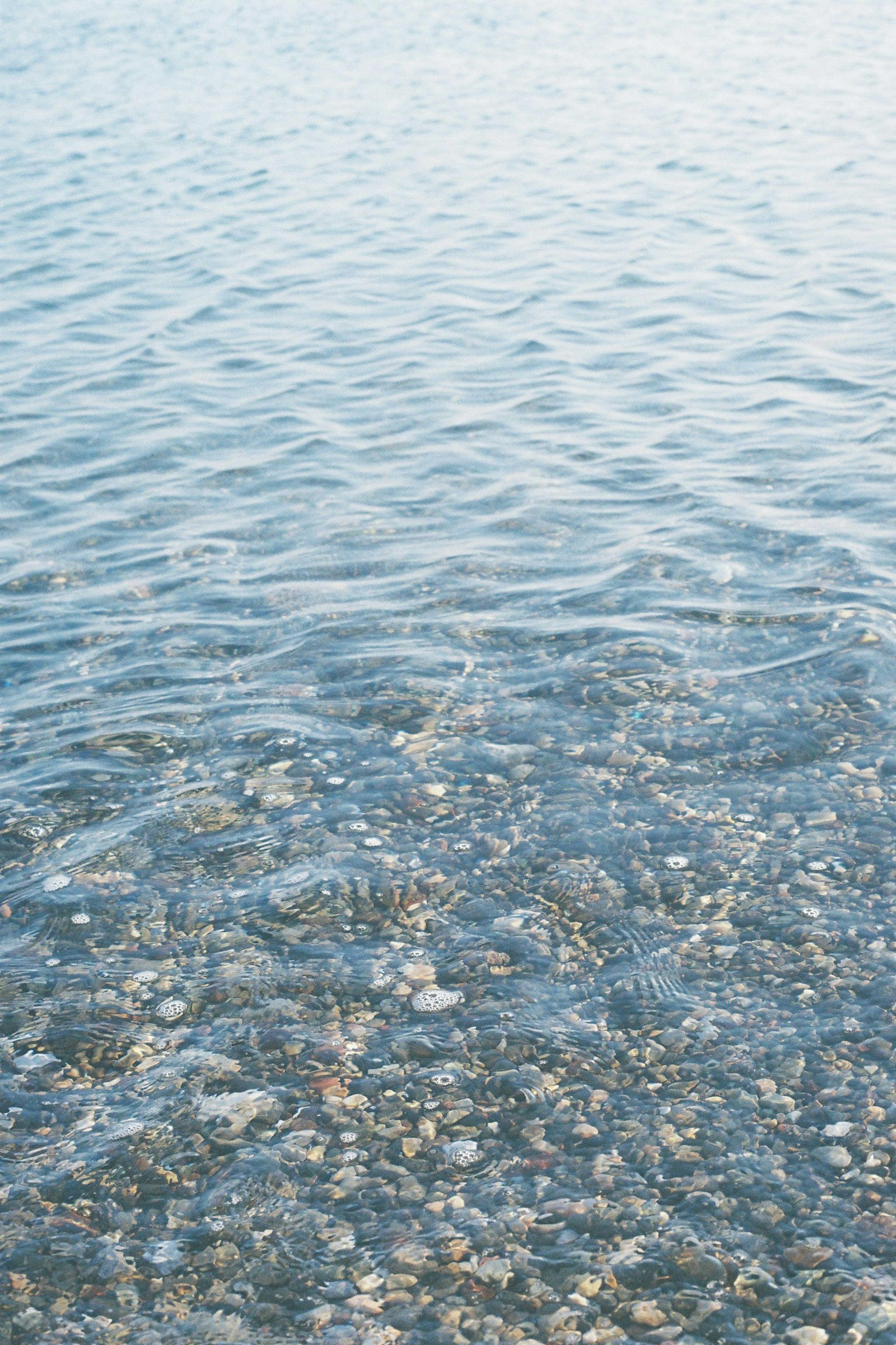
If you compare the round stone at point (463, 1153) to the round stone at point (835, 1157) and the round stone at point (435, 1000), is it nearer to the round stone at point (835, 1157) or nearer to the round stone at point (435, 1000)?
the round stone at point (435, 1000)

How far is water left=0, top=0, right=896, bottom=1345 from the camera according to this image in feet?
16.9

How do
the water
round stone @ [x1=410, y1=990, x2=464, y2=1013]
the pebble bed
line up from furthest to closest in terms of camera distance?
round stone @ [x1=410, y1=990, x2=464, y2=1013] < the water < the pebble bed

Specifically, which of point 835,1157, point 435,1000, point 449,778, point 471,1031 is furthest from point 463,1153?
point 449,778

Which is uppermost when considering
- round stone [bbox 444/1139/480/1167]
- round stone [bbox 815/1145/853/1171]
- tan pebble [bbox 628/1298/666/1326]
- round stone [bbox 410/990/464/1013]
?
round stone [bbox 410/990/464/1013]

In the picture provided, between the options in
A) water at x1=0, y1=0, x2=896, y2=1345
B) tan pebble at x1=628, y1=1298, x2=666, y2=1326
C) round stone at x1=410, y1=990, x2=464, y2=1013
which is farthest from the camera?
round stone at x1=410, y1=990, x2=464, y2=1013

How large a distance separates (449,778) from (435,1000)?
1.94 meters

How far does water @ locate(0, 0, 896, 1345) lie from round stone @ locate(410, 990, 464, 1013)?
45 millimetres

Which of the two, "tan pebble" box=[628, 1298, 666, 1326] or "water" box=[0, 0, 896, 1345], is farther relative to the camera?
"water" box=[0, 0, 896, 1345]

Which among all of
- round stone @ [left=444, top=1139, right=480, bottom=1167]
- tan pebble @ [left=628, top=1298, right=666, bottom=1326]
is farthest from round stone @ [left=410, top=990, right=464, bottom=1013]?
tan pebble @ [left=628, top=1298, right=666, bottom=1326]

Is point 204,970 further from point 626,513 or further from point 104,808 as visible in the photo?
point 626,513

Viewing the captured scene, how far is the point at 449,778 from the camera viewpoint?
7945 millimetres

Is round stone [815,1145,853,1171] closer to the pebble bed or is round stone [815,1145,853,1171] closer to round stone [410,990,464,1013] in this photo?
the pebble bed

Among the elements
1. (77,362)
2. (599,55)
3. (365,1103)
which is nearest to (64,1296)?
(365,1103)

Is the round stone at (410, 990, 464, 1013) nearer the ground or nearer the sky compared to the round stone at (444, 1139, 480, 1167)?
nearer the sky
